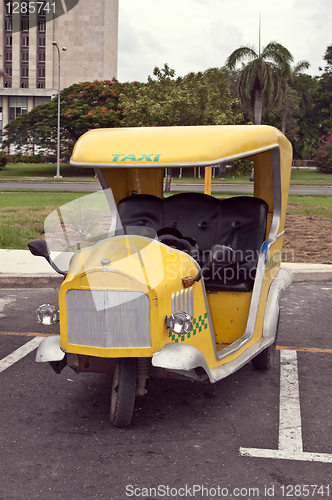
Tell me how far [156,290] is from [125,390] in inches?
28.6

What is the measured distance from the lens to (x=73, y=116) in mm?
44406

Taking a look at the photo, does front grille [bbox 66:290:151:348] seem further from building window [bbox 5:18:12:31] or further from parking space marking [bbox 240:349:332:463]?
building window [bbox 5:18:12:31]

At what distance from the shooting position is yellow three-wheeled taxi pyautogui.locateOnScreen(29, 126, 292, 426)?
142 inches

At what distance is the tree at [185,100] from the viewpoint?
27141mm

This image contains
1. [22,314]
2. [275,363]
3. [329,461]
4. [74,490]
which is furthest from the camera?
[22,314]

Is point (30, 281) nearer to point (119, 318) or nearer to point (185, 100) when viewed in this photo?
point (119, 318)

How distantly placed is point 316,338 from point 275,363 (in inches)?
38.2

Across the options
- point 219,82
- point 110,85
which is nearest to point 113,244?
point 219,82

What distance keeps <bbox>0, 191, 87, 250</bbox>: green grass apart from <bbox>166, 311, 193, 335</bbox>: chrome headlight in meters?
7.92

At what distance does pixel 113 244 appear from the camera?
4043mm

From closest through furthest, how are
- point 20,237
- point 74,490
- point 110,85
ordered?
point 74,490 < point 20,237 < point 110,85

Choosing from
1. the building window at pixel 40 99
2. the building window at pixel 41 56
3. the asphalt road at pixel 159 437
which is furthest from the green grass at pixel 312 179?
the building window at pixel 41 56

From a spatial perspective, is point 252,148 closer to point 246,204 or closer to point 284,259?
point 246,204

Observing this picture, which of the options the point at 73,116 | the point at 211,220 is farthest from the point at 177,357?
the point at 73,116
